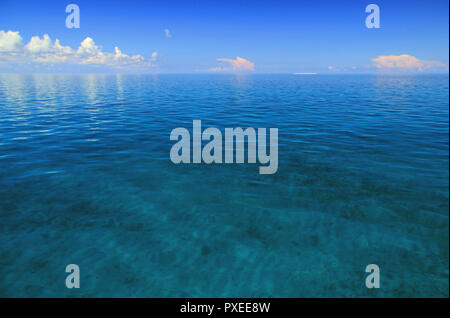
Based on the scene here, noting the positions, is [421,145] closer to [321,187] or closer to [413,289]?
[321,187]

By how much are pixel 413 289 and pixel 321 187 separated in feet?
17.8

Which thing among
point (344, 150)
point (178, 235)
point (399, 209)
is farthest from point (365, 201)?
point (178, 235)

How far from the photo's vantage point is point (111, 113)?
1180 inches

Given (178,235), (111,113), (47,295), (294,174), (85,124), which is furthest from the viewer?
(111,113)

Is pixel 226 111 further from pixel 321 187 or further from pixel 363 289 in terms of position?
pixel 363 289

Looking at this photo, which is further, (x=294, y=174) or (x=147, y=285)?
(x=294, y=174)

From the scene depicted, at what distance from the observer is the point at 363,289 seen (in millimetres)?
6727

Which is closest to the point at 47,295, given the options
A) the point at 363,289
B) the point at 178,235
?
the point at 178,235

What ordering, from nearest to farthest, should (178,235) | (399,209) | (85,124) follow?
(178,235) < (399,209) < (85,124)

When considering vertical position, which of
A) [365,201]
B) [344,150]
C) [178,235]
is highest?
[344,150]

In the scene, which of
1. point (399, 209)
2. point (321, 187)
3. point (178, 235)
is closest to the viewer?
point (178, 235)
